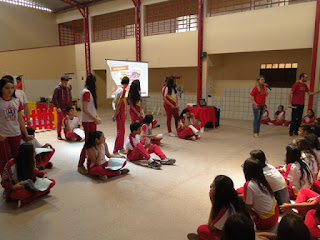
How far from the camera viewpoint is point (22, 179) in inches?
116

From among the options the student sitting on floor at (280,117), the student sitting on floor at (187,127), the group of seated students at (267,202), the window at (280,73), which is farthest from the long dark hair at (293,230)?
the window at (280,73)

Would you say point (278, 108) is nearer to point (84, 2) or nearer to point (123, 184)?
point (123, 184)

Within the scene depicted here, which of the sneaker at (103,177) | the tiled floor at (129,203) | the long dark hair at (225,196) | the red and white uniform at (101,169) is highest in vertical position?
the long dark hair at (225,196)

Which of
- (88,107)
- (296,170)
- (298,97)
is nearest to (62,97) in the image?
(88,107)

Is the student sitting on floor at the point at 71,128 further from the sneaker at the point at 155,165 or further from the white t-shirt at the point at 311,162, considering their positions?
the white t-shirt at the point at 311,162

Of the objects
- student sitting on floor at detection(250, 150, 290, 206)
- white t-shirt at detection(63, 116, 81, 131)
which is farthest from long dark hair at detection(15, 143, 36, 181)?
white t-shirt at detection(63, 116, 81, 131)

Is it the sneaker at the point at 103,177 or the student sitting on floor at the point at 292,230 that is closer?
the student sitting on floor at the point at 292,230

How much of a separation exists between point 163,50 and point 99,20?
5.13 meters

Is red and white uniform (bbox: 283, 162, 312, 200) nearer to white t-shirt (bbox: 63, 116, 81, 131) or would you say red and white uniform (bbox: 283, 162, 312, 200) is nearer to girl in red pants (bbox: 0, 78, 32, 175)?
girl in red pants (bbox: 0, 78, 32, 175)

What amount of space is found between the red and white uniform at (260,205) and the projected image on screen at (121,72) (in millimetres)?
5525

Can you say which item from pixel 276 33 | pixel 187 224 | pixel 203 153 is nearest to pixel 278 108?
pixel 276 33

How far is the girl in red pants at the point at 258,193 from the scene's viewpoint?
2.25 m

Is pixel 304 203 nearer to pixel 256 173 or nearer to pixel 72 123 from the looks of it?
pixel 256 173

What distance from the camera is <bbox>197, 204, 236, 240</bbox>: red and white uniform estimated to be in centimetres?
198
